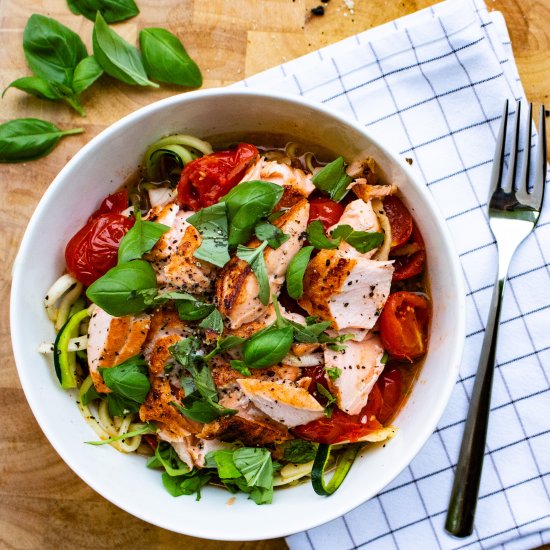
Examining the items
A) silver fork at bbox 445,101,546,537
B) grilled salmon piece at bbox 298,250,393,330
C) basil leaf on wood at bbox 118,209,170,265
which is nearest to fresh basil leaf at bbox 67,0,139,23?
basil leaf on wood at bbox 118,209,170,265

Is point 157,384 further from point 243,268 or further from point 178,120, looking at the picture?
point 178,120

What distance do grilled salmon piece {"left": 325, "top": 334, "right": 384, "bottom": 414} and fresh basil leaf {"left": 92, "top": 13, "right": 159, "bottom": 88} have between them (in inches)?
66.0

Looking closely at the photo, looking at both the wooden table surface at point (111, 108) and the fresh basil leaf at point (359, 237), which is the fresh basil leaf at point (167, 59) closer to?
the wooden table surface at point (111, 108)

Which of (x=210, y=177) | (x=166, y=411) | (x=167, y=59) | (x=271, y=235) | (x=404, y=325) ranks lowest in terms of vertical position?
(x=404, y=325)

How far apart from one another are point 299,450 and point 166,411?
24.6 inches

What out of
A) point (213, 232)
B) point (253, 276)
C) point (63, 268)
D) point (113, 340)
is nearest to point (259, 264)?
point (253, 276)

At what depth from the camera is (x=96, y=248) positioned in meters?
2.79

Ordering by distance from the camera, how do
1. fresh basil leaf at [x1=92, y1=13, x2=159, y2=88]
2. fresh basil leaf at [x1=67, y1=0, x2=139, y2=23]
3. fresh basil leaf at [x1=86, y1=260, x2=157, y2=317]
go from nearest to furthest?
fresh basil leaf at [x1=86, y1=260, x2=157, y2=317], fresh basil leaf at [x1=92, y1=13, x2=159, y2=88], fresh basil leaf at [x1=67, y1=0, x2=139, y2=23]

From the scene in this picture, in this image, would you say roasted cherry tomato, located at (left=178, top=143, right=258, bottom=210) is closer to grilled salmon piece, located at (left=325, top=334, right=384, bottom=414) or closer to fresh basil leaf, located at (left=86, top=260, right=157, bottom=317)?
fresh basil leaf, located at (left=86, top=260, right=157, bottom=317)

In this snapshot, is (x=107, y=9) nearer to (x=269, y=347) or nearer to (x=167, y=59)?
(x=167, y=59)

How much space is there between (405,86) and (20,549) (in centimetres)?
314

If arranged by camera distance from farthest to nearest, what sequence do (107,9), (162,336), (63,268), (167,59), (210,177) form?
1. (107,9)
2. (167,59)
3. (63,268)
4. (210,177)
5. (162,336)

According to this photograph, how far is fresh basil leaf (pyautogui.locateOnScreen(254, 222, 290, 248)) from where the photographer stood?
258 centimetres

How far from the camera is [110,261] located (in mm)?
2820
